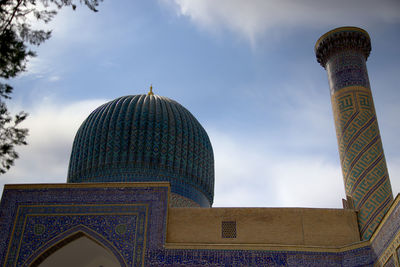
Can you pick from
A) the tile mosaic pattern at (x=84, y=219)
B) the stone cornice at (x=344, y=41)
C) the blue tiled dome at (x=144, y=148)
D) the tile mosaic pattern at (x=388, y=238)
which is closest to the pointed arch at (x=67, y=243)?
the tile mosaic pattern at (x=84, y=219)

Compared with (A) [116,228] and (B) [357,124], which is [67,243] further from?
(B) [357,124]

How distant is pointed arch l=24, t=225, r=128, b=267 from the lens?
6.36m

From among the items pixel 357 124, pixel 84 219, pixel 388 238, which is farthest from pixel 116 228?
pixel 357 124

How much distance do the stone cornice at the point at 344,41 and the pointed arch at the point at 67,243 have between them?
14.2 feet

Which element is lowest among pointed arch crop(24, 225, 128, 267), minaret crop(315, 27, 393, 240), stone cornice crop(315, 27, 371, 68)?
pointed arch crop(24, 225, 128, 267)

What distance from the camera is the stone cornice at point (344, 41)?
7695 mm

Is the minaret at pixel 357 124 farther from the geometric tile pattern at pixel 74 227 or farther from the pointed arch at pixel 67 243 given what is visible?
the pointed arch at pixel 67 243

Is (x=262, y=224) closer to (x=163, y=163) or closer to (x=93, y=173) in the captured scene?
(x=163, y=163)

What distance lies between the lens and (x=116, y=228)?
6516mm

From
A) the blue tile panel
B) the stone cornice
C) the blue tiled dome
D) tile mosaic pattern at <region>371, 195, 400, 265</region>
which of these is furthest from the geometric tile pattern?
the stone cornice

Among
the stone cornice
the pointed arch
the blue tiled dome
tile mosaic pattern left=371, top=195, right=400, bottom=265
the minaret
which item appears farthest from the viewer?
the blue tiled dome

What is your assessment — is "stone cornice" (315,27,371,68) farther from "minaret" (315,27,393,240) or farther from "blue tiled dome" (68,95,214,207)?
"blue tiled dome" (68,95,214,207)

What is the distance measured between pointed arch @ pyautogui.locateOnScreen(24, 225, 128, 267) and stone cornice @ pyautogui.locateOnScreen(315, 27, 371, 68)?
434cm

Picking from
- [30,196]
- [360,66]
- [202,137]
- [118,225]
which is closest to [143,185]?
[118,225]
